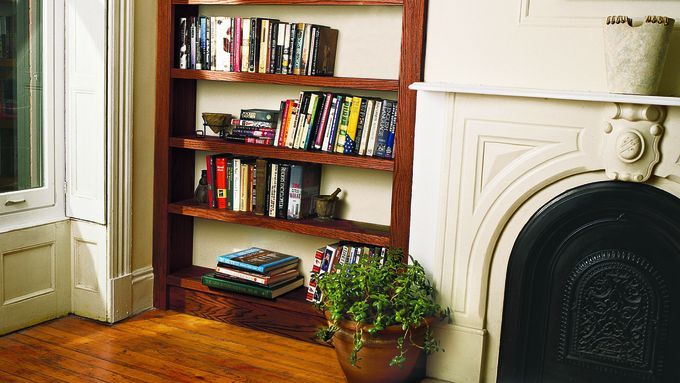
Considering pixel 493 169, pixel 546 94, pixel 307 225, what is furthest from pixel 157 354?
pixel 546 94

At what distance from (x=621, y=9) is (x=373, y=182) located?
52.9 inches

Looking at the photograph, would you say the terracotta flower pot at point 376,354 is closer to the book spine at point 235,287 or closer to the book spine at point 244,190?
the book spine at point 235,287

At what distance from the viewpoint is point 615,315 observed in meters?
2.88

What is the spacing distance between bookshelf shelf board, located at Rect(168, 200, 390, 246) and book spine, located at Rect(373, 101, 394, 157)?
358 millimetres

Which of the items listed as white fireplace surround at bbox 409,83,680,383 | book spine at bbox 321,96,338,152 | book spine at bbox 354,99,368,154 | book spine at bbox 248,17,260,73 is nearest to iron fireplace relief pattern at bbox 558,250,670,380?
white fireplace surround at bbox 409,83,680,383

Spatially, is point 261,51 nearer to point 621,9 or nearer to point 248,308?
point 248,308

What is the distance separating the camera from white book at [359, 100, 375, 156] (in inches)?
131

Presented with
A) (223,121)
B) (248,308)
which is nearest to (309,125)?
(223,121)

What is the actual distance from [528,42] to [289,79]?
1.09 m

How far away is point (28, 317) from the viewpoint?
3602 millimetres

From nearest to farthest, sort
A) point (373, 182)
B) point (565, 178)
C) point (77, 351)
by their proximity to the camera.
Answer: point (565, 178) < point (77, 351) < point (373, 182)

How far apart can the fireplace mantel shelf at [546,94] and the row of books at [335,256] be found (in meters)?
0.80

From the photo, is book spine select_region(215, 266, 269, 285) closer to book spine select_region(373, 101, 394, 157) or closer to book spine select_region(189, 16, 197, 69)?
book spine select_region(373, 101, 394, 157)

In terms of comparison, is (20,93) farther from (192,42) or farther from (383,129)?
(383,129)
